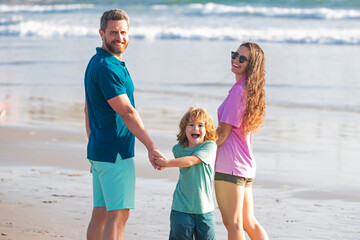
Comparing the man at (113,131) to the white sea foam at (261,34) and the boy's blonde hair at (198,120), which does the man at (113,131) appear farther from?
the white sea foam at (261,34)

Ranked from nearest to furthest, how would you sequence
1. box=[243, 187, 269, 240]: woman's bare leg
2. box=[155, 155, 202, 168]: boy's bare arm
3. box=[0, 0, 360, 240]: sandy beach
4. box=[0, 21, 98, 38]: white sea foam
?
1. box=[155, 155, 202, 168]: boy's bare arm
2. box=[243, 187, 269, 240]: woman's bare leg
3. box=[0, 0, 360, 240]: sandy beach
4. box=[0, 21, 98, 38]: white sea foam

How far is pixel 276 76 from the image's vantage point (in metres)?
16.7

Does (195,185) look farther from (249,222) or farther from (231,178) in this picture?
(249,222)

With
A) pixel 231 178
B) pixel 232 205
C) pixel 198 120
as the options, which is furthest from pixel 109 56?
pixel 232 205

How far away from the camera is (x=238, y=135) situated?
14.2 feet

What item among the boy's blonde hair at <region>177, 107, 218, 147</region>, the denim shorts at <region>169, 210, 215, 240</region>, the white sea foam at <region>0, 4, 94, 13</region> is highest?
the white sea foam at <region>0, 4, 94, 13</region>

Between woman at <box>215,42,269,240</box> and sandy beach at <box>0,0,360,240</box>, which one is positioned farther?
sandy beach at <box>0,0,360,240</box>

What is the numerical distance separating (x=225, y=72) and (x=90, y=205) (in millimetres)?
11504

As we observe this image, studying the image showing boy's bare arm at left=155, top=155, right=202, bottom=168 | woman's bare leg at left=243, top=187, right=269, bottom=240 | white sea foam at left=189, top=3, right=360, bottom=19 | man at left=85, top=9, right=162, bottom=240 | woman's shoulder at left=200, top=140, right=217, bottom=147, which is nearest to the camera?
man at left=85, top=9, right=162, bottom=240

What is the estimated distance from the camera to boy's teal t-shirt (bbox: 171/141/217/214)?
410 centimetres

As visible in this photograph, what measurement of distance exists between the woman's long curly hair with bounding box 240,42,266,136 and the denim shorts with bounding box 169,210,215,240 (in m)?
0.63

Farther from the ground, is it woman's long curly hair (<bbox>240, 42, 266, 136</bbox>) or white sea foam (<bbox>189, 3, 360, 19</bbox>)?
white sea foam (<bbox>189, 3, 360, 19</bbox>)

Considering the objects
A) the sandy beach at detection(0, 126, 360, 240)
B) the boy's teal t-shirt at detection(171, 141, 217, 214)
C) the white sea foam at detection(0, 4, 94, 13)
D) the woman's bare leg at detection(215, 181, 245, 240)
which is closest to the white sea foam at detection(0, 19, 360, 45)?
the white sea foam at detection(0, 4, 94, 13)

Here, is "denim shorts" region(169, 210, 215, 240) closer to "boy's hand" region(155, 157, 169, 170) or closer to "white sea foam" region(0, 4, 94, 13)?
"boy's hand" region(155, 157, 169, 170)
